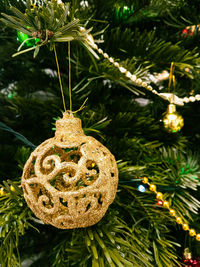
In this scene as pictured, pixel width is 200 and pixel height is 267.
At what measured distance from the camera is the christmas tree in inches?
11.3

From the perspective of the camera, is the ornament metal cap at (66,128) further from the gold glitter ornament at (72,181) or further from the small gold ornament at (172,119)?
the small gold ornament at (172,119)

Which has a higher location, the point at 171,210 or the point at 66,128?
the point at 66,128

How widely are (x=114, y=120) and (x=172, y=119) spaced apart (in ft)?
0.35

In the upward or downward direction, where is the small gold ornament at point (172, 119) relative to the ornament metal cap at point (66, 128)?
downward

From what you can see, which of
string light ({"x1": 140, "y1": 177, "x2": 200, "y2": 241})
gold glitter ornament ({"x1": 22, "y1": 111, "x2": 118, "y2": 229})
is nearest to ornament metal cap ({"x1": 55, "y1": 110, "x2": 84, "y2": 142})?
gold glitter ornament ({"x1": 22, "y1": 111, "x2": 118, "y2": 229})

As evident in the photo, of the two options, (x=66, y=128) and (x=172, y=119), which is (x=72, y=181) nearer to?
(x=66, y=128)

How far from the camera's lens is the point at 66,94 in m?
0.41

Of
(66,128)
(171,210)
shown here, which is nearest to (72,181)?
(66,128)

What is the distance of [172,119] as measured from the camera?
1.38 ft

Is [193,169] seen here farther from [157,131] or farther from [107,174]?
[107,174]

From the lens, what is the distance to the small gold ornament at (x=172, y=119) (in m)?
0.42

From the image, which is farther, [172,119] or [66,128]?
[172,119]

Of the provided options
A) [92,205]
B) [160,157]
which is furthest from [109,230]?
[160,157]

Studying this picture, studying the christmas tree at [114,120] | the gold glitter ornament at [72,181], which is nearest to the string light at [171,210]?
the christmas tree at [114,120]
